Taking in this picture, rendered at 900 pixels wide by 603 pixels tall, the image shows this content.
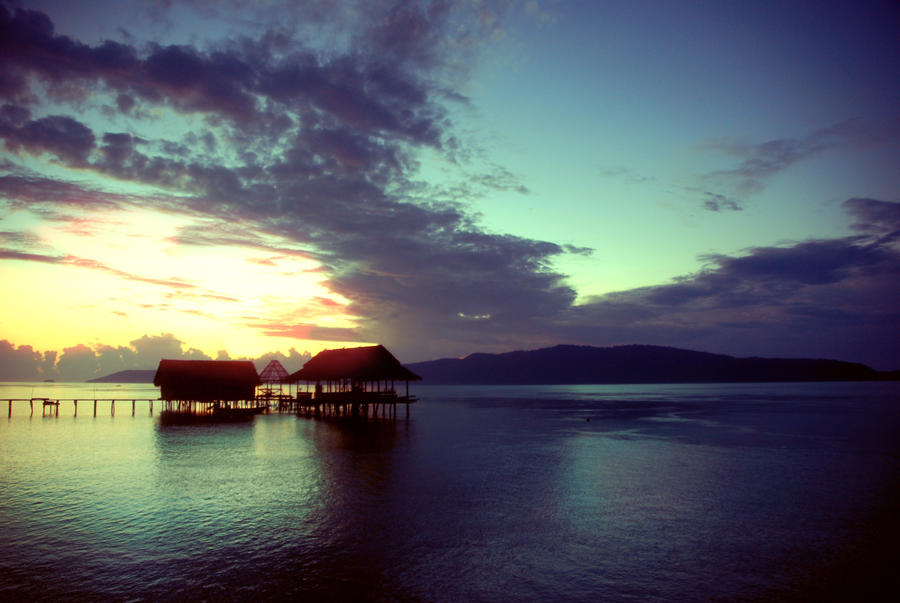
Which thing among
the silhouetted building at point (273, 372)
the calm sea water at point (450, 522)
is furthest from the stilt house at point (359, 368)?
the silhouetted building at point (273, 372)

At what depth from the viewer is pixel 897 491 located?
73.6 feet

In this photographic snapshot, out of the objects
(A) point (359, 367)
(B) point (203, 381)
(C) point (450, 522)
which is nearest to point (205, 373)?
(B) point (203, 381)

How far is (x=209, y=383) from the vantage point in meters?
66.4

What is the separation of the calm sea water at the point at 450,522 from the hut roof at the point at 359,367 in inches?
569

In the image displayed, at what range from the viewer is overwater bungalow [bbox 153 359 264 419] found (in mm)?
65188

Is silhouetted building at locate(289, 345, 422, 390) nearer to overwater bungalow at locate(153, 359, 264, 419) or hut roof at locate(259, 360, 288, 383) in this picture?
overwater bungalow at locate(153, 359, 264, 419)

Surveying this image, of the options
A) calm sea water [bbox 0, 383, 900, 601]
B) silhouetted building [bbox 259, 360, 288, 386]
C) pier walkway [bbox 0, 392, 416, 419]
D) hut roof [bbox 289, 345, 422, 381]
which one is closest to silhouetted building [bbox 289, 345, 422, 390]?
hut roof [bbox 289, 345, 422, 381]

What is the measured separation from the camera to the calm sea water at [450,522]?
42.0 ft

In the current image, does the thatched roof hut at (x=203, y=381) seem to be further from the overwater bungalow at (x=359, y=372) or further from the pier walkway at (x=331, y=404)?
the overwater bungalow at (x=359, y=372)

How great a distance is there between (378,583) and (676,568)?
294 inches

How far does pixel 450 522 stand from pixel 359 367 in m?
35.1

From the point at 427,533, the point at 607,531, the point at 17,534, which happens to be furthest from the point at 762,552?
the point at 17,534

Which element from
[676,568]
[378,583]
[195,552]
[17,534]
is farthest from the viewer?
[17,534]

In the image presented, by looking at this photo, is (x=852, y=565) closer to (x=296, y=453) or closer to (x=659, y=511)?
(x=659, y=511)
